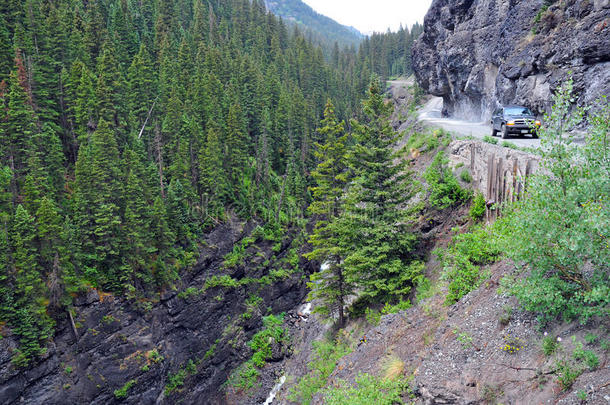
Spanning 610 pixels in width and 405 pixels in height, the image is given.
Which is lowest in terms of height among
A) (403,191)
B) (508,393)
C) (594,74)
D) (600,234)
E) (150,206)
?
(150,206)

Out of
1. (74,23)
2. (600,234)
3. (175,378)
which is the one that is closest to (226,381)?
(175,378)

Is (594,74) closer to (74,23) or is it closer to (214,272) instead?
(214,272)

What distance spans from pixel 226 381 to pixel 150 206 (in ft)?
59.4

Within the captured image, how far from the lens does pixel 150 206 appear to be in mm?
33656

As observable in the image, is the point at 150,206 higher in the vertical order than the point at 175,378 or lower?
higher

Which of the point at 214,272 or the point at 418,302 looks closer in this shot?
the point at 418,302

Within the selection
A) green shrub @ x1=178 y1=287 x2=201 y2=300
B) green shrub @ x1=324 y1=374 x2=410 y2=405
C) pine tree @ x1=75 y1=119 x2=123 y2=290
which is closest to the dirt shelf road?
green shrub @ x1=324 y1=374 x2=410 y2=405

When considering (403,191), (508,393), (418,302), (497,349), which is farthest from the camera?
(403,191)

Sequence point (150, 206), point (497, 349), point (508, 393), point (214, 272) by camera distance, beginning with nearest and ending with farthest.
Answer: point (508, 393), point (497, 349), point (150, 206), point (214, 272)

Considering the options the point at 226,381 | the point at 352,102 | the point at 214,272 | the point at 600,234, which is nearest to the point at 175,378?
the point at 226,381

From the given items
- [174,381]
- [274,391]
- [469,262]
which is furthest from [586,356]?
[174,381]

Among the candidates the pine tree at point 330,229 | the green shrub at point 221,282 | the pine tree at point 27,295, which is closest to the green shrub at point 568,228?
the pine tree at point 330,229

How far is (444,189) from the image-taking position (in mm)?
18453

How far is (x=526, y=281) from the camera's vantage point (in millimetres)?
8570
